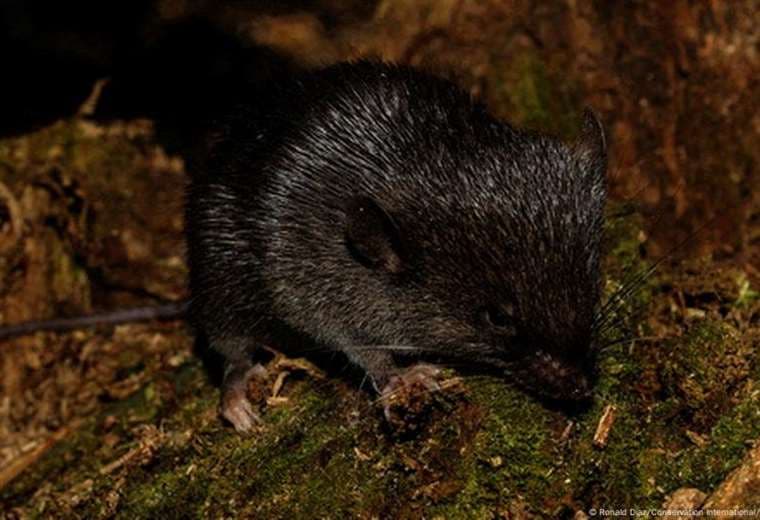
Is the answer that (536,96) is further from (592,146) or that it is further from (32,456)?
(32,456)

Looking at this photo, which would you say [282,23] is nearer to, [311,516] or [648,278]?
[648,278]

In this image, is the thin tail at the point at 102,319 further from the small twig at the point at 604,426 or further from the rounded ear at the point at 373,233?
the small twig at the point at 604,426

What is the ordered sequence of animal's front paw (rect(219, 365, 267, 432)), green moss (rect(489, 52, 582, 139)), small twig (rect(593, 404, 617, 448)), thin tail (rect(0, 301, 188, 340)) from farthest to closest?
green moss (rect(489, 52, 582, 139))
thin tail (rect(0, 301, 188, 340))
animal's front paw (rect(219, 365, 267, 432))
small twig (rect(593, 404, 617, 448))

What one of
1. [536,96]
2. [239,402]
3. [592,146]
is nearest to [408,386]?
[239,402]

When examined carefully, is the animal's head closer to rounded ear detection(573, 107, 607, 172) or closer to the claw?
rounded ear detection(573, 107, 607, 172)

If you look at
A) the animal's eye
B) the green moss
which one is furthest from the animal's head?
the green moss

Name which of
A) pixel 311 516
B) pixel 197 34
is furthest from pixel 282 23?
pixel 311 516

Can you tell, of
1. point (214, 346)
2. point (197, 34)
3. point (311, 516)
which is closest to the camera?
point (311, 516)
